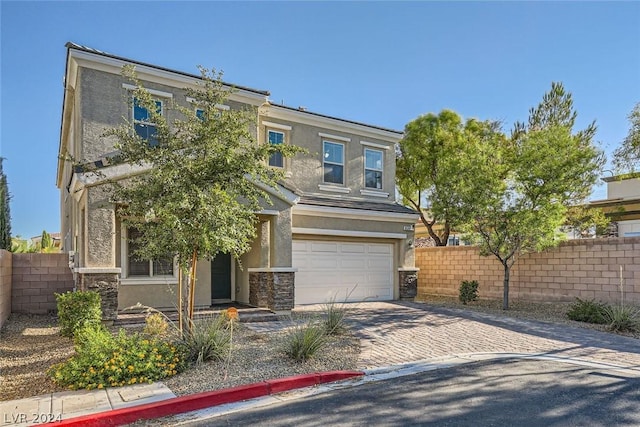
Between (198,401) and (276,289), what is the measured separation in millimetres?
6446

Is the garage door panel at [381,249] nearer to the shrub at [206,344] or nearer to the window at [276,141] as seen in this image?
the window at [276,141]

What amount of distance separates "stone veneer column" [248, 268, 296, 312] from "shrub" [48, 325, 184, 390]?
16.5 ft

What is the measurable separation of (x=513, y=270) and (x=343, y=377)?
450 inches

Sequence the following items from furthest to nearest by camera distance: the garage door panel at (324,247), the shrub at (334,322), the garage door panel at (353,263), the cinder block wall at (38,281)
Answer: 1. the garage door panel at (353,263)
2. the garage door panel at (324,247)
3. the cinder block wall at (38,281)
4. the shrub at (334,322)

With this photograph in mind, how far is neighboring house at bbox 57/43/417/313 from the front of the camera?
1086 centimetres

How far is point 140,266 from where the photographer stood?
12.2m

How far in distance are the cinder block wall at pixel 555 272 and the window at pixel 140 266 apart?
10.8 meters

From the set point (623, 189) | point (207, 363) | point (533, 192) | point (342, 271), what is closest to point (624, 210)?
point (623, 189)

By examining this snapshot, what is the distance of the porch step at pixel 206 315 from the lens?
406 inches

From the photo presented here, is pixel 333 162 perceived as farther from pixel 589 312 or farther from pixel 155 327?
pixel 155 327

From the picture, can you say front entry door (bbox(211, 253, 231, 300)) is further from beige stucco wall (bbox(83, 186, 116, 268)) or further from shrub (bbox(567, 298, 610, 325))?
shrub (bbox(567, 298, 610, 325))

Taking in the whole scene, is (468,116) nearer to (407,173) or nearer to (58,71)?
(407,173)

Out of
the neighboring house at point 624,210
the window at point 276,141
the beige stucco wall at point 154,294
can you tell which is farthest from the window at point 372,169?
the neighboring house at point 624,210

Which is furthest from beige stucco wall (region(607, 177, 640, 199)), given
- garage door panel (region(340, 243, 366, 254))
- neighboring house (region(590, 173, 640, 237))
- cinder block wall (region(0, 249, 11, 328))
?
cinder block wall (region(0, 249, 11, 328))
